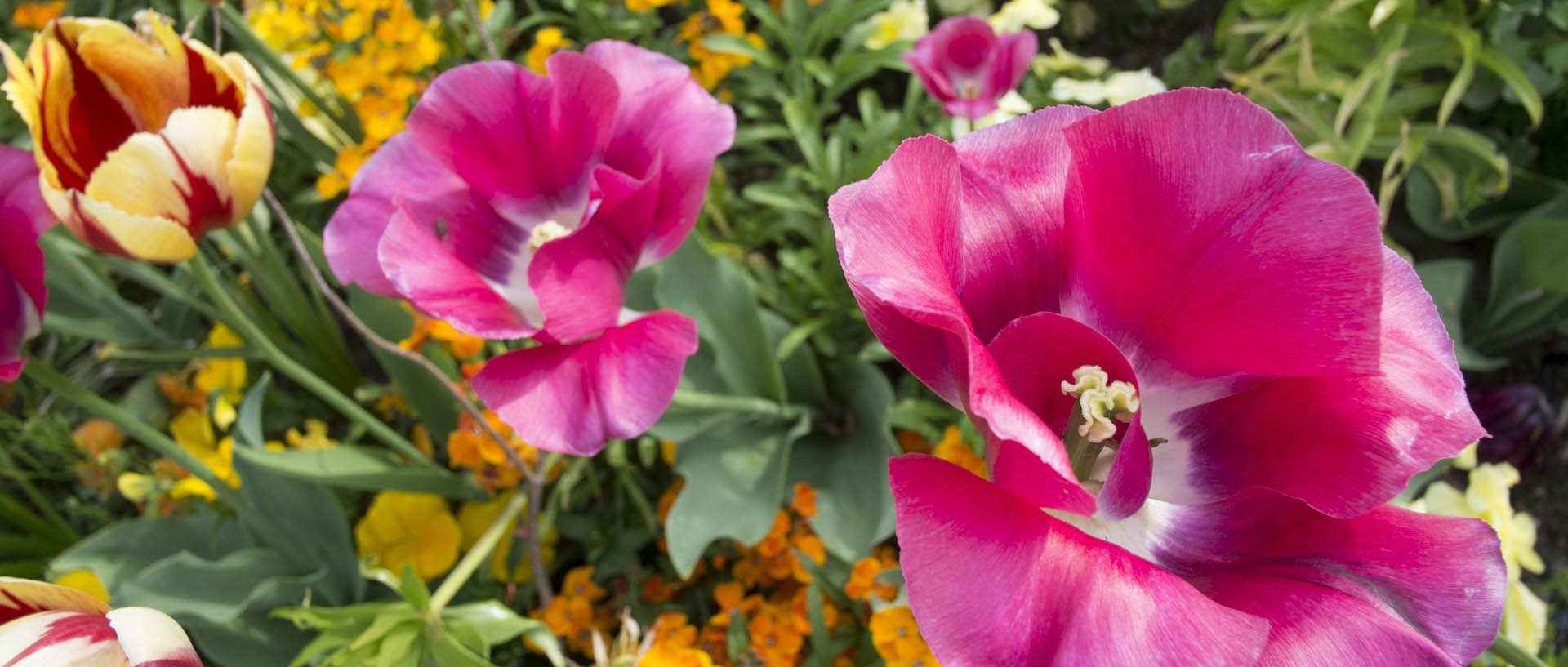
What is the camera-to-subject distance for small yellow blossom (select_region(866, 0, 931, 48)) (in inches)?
75.1

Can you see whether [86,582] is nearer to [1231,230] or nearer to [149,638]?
[149,638]

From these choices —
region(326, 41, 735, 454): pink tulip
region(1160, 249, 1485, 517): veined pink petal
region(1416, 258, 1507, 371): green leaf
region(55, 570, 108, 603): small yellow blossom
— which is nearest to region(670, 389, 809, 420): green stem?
region(326, 41, 735, 454): pink tulip

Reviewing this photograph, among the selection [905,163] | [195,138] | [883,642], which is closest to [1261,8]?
[883,642]

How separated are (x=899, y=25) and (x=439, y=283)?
1407 millimetres

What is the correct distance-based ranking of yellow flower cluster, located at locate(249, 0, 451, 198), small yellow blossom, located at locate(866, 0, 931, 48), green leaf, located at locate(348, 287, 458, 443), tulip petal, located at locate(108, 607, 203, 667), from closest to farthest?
tulip petal, located at locate(108, 607, 203, 667) → green leaf, located at locate(348, 287, 458, 443) → yellow flower cluster, located at locate(249, 0, 451, 198) → small yellow blossom, located at locate(866, 0, 931, 48)

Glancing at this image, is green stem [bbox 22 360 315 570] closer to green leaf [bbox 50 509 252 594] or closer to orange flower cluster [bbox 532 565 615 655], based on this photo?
green leaf [bbox 50 509 252 594]

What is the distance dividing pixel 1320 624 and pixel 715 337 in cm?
96

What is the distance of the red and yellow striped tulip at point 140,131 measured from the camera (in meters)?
0.79

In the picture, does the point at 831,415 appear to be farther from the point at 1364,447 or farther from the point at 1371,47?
the point at 1371,47

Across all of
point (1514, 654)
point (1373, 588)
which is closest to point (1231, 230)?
point (1373, 588)

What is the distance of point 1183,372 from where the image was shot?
0.68m

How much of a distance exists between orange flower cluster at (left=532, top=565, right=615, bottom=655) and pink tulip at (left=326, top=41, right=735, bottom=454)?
0.57m

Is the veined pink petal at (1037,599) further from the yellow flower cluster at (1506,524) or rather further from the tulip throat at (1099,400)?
the yellow flower cluster at (1506,524)

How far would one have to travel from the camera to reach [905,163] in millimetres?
556
